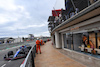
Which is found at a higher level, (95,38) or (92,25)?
(92,25)

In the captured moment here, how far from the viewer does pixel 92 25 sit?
14.0 ft

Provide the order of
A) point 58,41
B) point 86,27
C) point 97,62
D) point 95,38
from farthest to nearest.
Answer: point 58,41
point 86,27
point 95,38
point 97,62

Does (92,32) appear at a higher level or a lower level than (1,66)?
higher

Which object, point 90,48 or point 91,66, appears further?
point 90,48

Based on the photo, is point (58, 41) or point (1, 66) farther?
point (58, 41)

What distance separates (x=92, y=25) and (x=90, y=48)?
5.23ft

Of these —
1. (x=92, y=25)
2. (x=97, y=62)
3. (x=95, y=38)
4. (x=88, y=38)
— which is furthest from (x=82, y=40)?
(x=97, y=62)

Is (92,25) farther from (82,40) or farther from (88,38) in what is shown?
(82,40)

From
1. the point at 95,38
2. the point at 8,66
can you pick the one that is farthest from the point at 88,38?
the point at 8,66

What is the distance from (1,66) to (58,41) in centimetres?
761

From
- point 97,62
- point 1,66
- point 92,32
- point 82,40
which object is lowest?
point 1,66

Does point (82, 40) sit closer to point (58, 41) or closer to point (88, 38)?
point (88, 38)

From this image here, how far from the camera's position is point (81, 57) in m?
4.97

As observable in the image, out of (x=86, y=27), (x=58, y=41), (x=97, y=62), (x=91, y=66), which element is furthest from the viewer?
(x=58, y=41)
